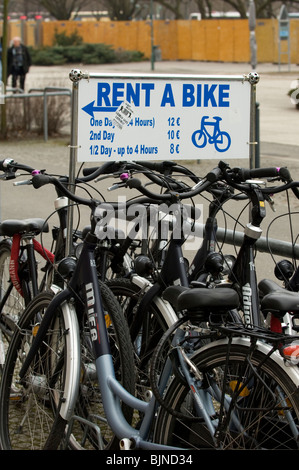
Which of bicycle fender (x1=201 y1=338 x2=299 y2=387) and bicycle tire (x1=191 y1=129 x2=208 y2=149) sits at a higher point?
bicycle tire (x1=191 y1=129 x2=208 y2=149)

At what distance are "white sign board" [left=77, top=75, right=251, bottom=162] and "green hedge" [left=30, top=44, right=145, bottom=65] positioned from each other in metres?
44.3

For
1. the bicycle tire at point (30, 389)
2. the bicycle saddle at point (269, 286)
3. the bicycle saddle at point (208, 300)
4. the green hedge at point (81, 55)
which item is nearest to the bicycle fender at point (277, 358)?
the bicycle saddle at point (208, 300)

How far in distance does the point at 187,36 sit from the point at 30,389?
4902 centimetres

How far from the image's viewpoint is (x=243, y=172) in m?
3.79

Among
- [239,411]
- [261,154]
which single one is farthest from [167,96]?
[261,154]

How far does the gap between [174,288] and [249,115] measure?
1716 millimetres

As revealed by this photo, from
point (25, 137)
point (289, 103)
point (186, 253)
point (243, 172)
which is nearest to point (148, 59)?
point (289, 103)

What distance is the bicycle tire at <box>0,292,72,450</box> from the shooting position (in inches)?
147

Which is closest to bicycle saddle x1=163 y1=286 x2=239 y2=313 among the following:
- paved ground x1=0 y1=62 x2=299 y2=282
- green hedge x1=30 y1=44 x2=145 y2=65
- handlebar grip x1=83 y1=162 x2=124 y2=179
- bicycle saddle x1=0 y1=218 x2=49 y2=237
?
handlebar grip x1=83 y1=162 x2=124 y2=179

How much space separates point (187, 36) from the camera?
51375mm

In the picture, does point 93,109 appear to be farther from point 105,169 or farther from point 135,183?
point 135,183

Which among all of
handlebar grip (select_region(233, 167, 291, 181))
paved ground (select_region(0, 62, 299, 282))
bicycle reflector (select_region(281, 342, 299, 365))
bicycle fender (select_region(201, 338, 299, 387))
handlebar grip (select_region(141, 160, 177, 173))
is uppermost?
handlebar grip (select_region(233, 167, 291, 181))

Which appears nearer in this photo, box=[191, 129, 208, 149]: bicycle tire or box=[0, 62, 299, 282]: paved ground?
box=[191, 129, 208, 149]: bicycle tire

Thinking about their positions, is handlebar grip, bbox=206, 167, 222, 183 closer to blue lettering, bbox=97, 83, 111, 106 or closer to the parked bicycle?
the parked bicycle
